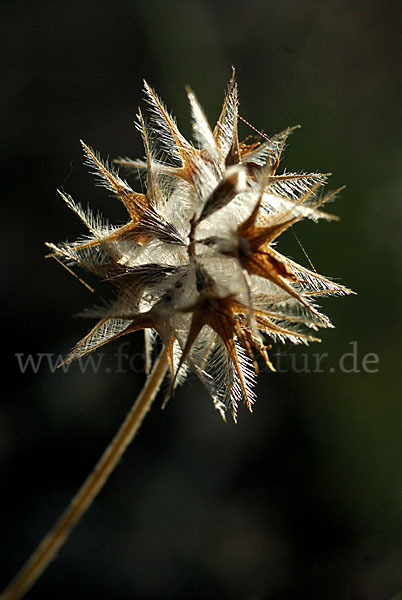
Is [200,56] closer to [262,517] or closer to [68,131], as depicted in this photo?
[68,131]

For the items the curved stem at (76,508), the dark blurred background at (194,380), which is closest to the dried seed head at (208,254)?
the curved stem at (76,508)

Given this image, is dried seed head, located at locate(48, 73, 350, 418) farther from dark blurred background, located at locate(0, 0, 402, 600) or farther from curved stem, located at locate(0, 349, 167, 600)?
dark blurred background, located at locate(0, 0, 402, 600)

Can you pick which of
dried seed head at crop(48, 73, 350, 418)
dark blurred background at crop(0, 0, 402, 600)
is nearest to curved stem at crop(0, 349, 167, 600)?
dried seed head at crop(48, 73, 350, 418)

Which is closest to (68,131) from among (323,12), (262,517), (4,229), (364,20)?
(4,229)

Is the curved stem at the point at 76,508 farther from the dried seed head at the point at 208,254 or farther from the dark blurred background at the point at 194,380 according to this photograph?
the dark blurred background at the point at 194,380

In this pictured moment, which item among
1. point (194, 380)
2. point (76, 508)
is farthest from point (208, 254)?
point (194, 380)

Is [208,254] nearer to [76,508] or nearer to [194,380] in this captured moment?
[76,508]

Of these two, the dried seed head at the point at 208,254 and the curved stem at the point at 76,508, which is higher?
the dried seed head at the point at 208,254
